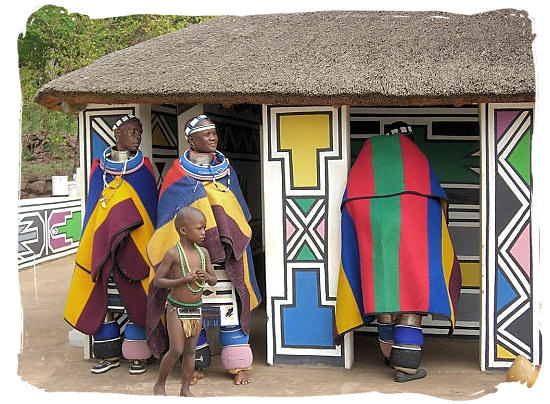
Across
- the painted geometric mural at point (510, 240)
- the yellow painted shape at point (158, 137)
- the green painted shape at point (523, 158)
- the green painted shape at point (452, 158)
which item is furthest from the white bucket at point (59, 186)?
the green painted shape at point (523, 158)

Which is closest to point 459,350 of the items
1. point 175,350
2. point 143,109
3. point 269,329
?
point 269,329

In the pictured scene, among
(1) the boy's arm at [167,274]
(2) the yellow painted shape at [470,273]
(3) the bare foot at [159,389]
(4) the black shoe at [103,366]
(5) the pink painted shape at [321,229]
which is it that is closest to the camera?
(1) the boy's arm at [167,274]

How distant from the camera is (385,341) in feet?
17.7

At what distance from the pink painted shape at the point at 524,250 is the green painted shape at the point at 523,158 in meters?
0.38

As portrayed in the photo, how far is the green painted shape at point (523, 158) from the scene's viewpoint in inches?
206

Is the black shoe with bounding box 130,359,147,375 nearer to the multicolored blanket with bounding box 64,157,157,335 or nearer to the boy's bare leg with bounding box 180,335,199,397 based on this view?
the multicolored blanket with bounding box 64,157,157,335

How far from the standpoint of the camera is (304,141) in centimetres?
558

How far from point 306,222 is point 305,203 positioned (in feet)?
0.49

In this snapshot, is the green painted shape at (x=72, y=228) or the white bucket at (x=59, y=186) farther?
the white bucket at (x=59, y=186)

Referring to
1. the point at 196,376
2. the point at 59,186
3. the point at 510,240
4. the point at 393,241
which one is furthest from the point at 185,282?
the point at 59,186

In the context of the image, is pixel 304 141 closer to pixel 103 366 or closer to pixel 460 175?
pixel 460 175

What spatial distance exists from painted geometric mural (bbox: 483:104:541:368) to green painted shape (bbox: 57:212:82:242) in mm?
9484

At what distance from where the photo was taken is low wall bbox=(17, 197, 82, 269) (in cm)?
1177

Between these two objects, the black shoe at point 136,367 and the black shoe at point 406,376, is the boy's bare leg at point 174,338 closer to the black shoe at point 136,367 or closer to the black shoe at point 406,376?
the black shoe at point 136,367
